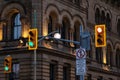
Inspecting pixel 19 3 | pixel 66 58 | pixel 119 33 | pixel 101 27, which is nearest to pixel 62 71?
pixel 66 58

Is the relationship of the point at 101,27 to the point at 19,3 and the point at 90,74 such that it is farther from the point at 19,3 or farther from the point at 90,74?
the point at 90,74

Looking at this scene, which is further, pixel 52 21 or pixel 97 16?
pixel 97 16

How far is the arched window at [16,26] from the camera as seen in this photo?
41.8 metres

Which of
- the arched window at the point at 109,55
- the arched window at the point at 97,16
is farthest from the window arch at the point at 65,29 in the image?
the arched window at the point at 109,55

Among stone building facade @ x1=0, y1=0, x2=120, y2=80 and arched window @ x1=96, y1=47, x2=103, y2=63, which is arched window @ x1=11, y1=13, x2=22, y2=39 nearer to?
stone building facade @ x1=0, y1=0, x2=120, y2=80

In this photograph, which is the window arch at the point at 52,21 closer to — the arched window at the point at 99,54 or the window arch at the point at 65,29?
the window arch at the point at 65,29

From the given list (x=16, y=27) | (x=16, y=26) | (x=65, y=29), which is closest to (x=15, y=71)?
(x=16, y=27)

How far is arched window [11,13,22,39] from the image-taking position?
41.8 metres

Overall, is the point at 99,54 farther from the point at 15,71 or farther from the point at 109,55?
the point at 15,71

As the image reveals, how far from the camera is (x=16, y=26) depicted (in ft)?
138

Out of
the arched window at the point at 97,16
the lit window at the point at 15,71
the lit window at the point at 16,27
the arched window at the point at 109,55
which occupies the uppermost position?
the arched window at the point at 97,16

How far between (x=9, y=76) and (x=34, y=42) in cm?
1441

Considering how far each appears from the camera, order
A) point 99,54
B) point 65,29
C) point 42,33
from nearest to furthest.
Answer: point 42,33 < point 65,29 < point 99,54

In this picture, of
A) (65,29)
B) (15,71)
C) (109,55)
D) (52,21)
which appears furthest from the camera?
(109,55)
